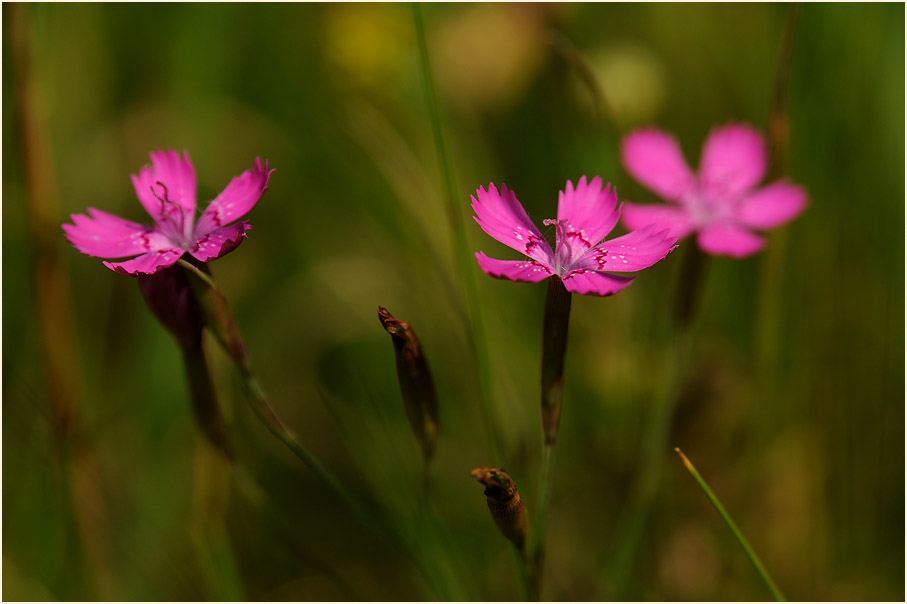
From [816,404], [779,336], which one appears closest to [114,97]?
[779,336]

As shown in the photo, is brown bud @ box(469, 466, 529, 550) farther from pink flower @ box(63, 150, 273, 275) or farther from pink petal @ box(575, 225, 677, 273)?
pink flower @ box(63, 150, 273, 275)

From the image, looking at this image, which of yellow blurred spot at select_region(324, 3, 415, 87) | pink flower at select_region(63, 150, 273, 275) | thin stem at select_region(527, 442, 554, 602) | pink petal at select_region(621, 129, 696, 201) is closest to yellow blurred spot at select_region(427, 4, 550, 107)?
yellow blurred spot at select_region(324, 3, 415, 87)

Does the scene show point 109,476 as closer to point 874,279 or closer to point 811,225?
point 811,225

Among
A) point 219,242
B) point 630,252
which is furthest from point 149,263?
point 630,252

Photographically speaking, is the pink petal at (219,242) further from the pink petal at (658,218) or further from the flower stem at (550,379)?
the pink petal at (658,218)

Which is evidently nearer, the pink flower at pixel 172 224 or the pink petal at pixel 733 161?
the pink flower at pixel 172 224

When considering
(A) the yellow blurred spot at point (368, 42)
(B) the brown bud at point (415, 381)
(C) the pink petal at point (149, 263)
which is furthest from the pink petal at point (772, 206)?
(A) the yellow blurred spot at point (368, 42)

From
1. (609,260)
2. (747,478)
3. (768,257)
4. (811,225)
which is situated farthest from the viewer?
(811,225)
